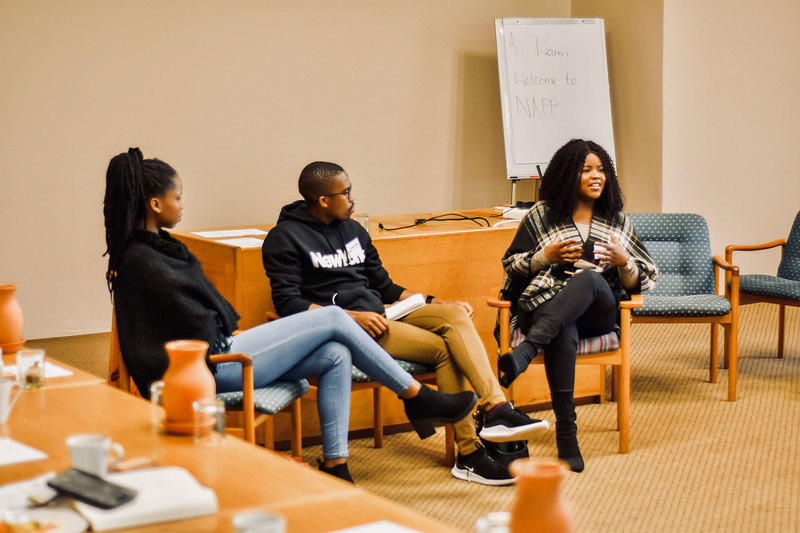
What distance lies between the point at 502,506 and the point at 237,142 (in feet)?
11.2

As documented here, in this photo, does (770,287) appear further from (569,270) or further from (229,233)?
(229,233)

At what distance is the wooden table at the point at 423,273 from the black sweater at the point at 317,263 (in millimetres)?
180

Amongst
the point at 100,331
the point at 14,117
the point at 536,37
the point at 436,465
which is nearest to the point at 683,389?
the point at 436,465

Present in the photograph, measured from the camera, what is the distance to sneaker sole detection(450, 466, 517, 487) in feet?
10.7

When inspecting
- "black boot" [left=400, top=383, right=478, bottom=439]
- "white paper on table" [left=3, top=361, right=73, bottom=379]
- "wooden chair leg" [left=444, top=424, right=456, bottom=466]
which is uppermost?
"white paper on table" [left=3, top=361, right=73, bottom=379]

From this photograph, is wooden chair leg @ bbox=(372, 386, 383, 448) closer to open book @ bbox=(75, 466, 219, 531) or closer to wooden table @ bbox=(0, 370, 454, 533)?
wooden table @ bbox=(0, 370, 454, 533)

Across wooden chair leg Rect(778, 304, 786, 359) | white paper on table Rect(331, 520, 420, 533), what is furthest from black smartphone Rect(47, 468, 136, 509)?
wooden chair leg Rect(778, 304, 786, 359)

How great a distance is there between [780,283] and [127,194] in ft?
10.7

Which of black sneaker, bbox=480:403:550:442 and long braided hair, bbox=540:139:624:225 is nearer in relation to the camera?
black sneaker, bbox=480:403:550:442

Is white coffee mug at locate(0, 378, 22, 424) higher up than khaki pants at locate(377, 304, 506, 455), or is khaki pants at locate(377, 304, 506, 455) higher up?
white coffee mug at locate(0, 378, 22, 424)

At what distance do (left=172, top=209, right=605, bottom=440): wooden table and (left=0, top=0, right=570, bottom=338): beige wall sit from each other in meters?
1.82

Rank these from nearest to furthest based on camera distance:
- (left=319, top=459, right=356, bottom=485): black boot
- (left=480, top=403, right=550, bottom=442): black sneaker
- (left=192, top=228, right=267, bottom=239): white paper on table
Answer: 1. (left=319, top=459, right=356, bottom=485): black boot
2. (left=480, top=403, right=550, bottom=442): black sneaker
3. (left=192, top=228, right=267, bottom=239): white paper on table

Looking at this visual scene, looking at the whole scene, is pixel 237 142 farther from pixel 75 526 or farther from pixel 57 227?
pixel 75 526

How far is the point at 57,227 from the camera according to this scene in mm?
5387
